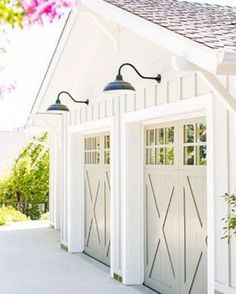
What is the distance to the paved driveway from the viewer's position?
693 cm

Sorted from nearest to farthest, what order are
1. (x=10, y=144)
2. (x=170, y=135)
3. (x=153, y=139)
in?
(x=170, y=135) < (x=153, y=139) < (x=10, y=144)

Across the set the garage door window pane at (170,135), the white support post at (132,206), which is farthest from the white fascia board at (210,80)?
the white support post at (132,206)

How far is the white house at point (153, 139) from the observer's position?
4887mm

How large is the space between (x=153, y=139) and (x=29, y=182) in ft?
42.6

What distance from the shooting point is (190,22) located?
498cm

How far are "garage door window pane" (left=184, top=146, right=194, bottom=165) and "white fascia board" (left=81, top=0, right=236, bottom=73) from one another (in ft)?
5.38

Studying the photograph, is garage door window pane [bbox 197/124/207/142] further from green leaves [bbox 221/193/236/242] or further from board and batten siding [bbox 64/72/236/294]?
green leaves [bbox 221/193/236/242]

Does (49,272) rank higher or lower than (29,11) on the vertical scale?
lower

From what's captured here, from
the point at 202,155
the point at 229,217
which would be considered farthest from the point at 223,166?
the point at 202,155

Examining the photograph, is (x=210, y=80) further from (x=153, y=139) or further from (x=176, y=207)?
(x=153, y=139)

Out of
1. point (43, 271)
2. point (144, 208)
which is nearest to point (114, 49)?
point (144, 208)

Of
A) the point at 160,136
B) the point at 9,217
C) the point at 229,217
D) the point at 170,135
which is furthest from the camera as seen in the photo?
the point at 9,217

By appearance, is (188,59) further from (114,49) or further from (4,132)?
(4,132)

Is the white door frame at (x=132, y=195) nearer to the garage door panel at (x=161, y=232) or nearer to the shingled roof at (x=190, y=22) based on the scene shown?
the garage door panel at (x=161, y=232)
